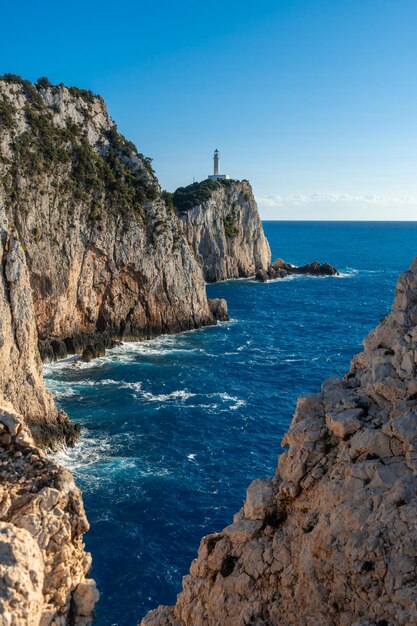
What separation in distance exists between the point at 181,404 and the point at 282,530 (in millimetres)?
42001

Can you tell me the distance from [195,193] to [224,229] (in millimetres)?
10736

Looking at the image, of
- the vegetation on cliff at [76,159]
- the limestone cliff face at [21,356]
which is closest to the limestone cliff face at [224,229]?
the vegetation on cliff at [76,159]

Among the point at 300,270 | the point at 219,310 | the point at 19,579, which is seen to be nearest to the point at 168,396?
the point at 219,310

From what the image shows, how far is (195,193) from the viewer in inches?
5103

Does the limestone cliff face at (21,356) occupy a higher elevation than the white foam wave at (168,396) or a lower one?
higher

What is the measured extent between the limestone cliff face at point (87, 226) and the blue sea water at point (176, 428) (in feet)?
16.8

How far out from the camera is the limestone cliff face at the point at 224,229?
125 meters

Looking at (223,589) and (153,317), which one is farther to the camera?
(153,317)

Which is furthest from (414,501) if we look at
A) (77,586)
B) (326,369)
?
(326,369)

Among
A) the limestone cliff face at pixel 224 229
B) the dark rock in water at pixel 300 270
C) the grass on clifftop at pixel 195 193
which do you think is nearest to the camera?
the grass on clifftop at pixel 195 193

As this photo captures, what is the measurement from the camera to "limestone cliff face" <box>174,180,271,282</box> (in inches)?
4936

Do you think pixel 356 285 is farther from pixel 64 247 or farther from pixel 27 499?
pixel 27 499

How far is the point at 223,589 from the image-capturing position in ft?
46.5

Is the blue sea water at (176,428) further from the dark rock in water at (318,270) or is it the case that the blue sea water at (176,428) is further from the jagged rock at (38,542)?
the dark rock in water at (318,270)
